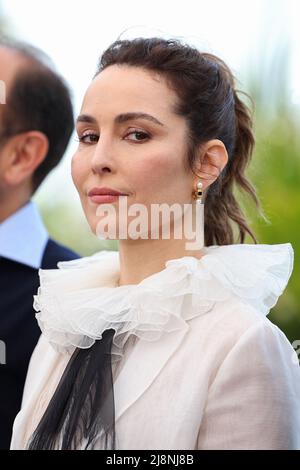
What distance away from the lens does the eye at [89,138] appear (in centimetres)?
145

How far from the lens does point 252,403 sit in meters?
1.25

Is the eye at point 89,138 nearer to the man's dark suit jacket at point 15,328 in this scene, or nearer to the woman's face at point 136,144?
the woman's face at point 136,144

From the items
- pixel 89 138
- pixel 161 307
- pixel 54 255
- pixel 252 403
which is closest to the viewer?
pixel 252 403

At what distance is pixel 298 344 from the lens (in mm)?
1679

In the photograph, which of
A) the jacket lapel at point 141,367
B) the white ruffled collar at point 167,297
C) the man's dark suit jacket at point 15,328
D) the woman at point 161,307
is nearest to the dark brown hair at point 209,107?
the woman at point 161,307

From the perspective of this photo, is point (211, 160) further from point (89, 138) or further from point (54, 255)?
point (54, 255)

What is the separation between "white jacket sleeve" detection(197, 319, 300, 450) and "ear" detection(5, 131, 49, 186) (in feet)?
3.59

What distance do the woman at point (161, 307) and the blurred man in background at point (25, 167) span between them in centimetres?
44

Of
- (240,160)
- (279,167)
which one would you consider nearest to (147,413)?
(240,160)

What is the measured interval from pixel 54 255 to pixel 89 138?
0.71 metres

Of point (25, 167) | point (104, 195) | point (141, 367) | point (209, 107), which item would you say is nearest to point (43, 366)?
point (141, 367)

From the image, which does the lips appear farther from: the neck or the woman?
the neck

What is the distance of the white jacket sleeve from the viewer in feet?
4.09

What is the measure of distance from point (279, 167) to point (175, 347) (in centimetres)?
186
